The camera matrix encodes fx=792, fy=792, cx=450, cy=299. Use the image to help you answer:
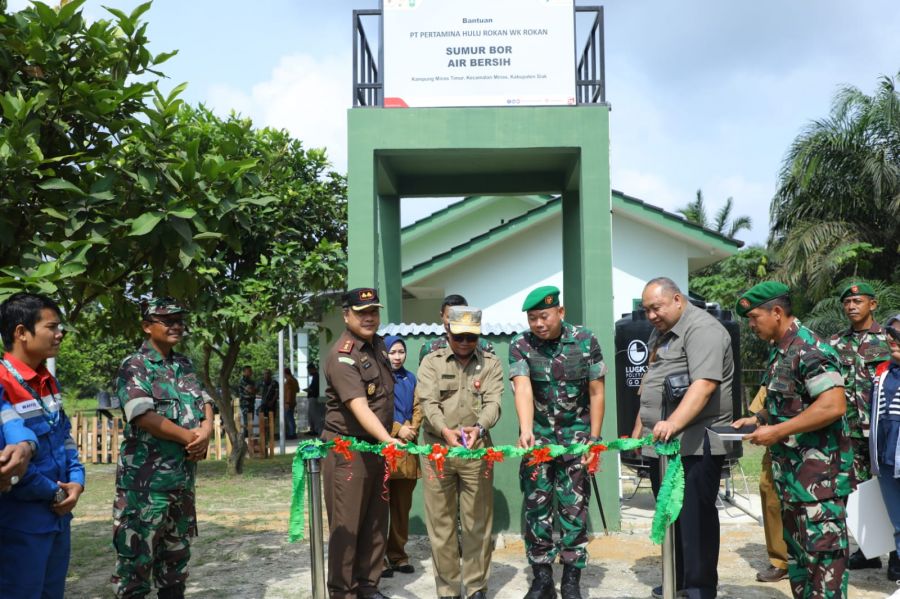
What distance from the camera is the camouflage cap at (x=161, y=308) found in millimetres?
4504

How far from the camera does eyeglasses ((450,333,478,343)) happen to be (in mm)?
5188

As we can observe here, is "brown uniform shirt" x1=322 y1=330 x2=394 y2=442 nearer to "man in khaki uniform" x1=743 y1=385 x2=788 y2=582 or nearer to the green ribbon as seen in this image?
the green ribbon

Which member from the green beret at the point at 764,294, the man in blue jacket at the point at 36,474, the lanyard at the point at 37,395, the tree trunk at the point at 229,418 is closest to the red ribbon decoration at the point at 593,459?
the green beret at the point at 764,294

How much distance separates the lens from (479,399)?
17.7 feet

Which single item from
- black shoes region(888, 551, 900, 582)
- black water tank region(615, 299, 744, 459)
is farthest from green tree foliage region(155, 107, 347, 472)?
black shoes region(888, 551, 900, 582)

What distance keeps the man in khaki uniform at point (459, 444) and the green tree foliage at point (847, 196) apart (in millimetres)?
13069

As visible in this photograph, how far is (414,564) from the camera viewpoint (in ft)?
20.7

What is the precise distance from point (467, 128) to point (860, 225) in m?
12.9

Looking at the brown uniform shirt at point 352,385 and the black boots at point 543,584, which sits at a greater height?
the brown uniform shirt at point 352,385

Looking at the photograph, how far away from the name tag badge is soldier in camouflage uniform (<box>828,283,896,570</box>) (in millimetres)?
5189

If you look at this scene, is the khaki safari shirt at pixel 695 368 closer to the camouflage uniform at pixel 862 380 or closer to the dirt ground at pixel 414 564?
the dirt ground at pixel 414 564

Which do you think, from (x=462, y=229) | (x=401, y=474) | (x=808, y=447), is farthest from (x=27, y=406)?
(x=462, y=229)

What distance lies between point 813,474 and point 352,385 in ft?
8.43

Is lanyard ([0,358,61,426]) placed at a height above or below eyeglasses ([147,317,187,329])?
below
